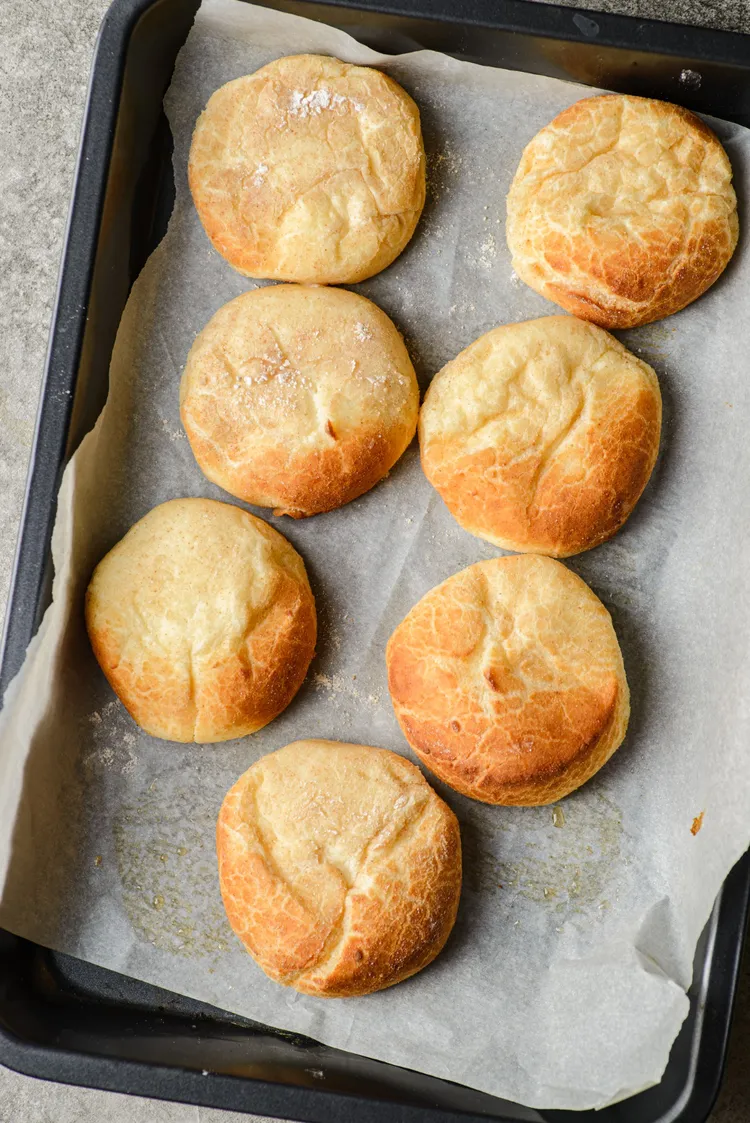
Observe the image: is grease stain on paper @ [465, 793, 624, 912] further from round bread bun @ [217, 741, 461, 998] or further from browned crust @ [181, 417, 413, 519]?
browned crust @ [181, 417, 413, 519]

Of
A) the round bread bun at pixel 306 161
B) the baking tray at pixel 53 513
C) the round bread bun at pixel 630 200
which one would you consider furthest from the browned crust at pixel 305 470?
the round bread bun at pixel 630 200

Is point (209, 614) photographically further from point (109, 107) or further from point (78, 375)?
point (109, 107)

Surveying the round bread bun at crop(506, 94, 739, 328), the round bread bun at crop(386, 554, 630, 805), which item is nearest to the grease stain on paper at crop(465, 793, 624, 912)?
the round bread bun at crop(386, 554, 630, 805)

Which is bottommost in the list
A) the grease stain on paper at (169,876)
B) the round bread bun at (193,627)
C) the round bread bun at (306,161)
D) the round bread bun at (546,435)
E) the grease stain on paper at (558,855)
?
the grease stain on paper at (169,876)

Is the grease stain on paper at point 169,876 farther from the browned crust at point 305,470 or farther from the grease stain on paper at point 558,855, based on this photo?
the browned crust at point 305,470

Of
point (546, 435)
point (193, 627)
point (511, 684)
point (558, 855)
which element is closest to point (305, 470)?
point (193, 627)

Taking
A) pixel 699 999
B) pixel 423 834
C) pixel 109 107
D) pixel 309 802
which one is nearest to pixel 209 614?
pixel 309 802

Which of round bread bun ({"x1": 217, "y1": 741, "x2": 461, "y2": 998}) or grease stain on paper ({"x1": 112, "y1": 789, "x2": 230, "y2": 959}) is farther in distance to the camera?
grease stain on paper ({"x1": 112, "y1": 789, "x2": 230, "y2": 959})
